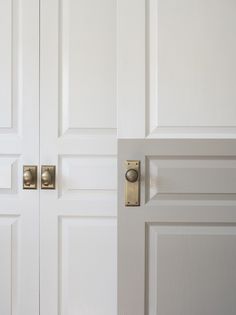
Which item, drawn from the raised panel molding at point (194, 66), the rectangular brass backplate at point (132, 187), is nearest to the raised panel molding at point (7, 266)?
the rectangular brass backplate at point (132, 187)

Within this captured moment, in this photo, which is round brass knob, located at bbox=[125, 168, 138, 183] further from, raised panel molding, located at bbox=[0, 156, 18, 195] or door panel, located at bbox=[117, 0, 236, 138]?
raised panel molding, located at bbox=[0, 156, 18, 195]

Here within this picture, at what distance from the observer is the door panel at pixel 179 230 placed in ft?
3.39

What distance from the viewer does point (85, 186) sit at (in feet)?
4.09

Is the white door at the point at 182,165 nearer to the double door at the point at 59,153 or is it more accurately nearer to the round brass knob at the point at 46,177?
the double door at the point at 59,153

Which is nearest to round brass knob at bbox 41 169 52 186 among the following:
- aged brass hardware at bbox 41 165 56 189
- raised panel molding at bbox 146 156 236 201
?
aged brass hardware at bbox 41 165 56 189

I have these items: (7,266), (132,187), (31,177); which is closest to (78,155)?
(31,177)

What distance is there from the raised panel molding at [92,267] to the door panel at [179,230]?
0.62 feet

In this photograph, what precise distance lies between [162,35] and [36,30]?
530mm

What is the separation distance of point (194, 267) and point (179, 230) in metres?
0.14

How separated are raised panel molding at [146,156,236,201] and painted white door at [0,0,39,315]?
0.53m

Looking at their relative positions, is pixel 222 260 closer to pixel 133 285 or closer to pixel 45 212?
pixel 133 285

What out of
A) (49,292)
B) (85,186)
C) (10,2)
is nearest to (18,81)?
(10,2)

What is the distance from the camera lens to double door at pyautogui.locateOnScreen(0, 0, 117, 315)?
1.23 m

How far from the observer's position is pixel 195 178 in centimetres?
104
